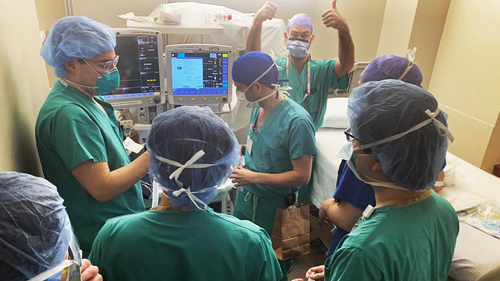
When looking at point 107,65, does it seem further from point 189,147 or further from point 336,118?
point 336,118

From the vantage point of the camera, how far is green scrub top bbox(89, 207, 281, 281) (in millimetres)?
865

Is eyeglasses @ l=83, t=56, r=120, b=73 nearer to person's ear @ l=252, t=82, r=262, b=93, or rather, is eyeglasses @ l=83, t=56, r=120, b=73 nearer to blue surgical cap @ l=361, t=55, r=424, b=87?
person's ear @ l=252, t=82, r=262, b=93

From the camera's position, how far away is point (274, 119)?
67.0 inches

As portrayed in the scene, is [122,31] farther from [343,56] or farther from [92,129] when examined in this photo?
[343,56]

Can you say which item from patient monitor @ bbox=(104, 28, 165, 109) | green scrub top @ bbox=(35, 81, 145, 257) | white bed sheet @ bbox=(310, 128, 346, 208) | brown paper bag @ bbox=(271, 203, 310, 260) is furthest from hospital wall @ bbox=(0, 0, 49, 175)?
white bed sheet @ bbox=(310, 128, 346, 208)

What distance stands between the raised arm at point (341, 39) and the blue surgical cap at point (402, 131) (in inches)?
53.6

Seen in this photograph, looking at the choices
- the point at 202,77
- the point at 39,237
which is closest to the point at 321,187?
the point at 202,77

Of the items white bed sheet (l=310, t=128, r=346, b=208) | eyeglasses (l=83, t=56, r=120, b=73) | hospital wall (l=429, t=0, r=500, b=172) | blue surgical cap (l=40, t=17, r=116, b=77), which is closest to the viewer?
blue surgical cap (l=40, t=17, r=116, b=77)

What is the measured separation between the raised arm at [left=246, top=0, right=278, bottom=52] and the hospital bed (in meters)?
0.96

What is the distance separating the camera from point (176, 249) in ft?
2.83

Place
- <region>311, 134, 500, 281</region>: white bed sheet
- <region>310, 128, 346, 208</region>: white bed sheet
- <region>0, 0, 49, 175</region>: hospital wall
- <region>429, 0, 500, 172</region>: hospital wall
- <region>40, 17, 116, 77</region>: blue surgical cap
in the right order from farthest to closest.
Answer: <region>429, 0, 500, 172</region>: hospital wall, <region>310, 128, 346, 208</region>: white bed sheet, <region>311, 134, 500, 281</region>: white bed sheet, <region>40, 17, 116, 77</region>: blue surgical cap, <region>0, 0, 49, 175</region>: hospital wall

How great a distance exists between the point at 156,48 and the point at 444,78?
2.65m

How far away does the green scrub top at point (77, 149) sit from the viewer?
1.14 meters

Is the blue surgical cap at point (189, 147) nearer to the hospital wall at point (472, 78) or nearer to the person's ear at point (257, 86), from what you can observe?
the person's ear at point (257, 86)
